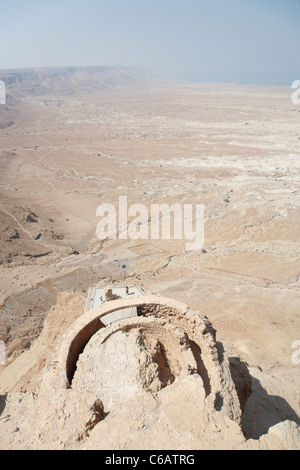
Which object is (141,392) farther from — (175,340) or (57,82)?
→ (57,82)

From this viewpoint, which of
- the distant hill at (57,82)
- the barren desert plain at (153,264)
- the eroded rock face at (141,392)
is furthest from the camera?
the distant hill at (57,82)

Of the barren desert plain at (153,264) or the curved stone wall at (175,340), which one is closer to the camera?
the barren desert plain at (153,264)

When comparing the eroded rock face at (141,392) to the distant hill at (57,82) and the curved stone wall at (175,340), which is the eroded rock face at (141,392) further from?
the distant hill at (57,82)

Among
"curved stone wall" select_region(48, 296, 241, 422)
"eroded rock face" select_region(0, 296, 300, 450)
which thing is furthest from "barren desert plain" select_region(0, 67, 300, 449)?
"curved stone wall" select_region(48, 296, 241, 422)

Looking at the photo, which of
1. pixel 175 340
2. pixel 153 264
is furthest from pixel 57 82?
pixel 175 340

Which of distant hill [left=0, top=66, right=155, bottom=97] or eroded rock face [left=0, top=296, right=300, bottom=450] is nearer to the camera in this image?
eroded rock face [left=0, top=296, right=300, bottom=450]

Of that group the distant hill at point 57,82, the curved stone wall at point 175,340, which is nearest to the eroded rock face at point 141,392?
the curved stone wall at point 175,340

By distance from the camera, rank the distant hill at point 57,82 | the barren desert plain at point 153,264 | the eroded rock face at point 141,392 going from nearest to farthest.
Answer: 1. the eroded rock face at point 141,392
2. the barren desert plain at point 153,264
3. the distant hill at point 57,82

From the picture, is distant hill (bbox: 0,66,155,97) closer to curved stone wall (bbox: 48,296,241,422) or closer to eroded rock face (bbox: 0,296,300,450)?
curved stone wall (bbox: 48,296,241,422)
